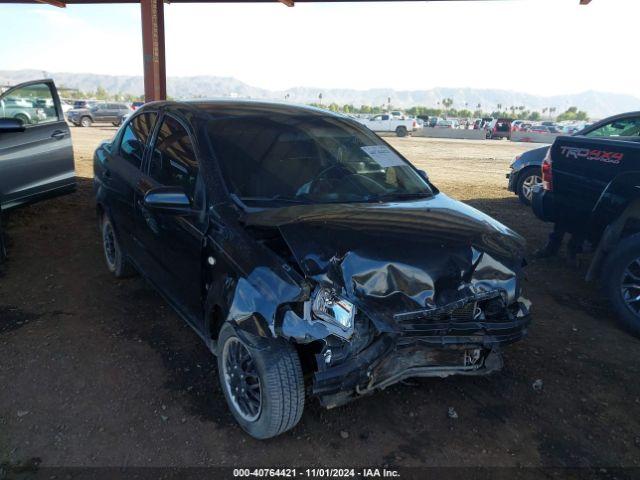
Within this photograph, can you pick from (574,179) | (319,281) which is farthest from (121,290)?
(574,179)

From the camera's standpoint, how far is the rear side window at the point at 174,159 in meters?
3.07

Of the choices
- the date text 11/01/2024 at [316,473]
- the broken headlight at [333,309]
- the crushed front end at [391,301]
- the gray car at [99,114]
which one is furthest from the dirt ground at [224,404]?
the gray car at [99,114]

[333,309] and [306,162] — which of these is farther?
[306,162]

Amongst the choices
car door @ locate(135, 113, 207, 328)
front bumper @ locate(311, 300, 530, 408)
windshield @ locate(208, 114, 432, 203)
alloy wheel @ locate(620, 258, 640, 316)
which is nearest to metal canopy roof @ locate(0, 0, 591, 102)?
car door @ locate(135, 113, 207, 328)

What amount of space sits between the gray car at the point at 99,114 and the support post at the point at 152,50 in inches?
863

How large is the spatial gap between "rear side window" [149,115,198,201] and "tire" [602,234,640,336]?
11.6 ft

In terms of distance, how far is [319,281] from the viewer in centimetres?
228

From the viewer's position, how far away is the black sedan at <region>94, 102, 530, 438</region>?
2309 mm

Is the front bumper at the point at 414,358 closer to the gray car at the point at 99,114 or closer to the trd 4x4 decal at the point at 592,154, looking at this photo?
the trd 4x4 decal at the point at 592,154

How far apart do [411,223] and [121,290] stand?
2.96m

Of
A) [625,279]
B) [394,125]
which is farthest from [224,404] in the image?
[394,125]

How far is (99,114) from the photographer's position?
30203 millimetres

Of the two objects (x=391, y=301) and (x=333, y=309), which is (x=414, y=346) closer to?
(x=391, y=301)

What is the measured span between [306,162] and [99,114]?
31145 mm
